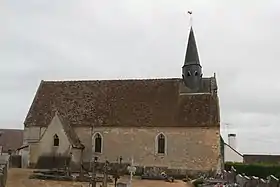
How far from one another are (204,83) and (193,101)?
2060 millimetres

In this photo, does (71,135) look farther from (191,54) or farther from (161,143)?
(191,54)

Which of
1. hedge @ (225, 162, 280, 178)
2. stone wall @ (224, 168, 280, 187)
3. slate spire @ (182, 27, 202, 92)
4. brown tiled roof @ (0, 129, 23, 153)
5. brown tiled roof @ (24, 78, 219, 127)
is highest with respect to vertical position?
slate spire @ (182, 27, 202, 92)

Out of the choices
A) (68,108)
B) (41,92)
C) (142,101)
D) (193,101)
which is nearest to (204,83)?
(193,101)

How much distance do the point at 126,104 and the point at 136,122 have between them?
214cm

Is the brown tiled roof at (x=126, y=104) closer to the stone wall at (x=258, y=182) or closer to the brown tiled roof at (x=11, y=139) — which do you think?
the stone wall at (x=258, y=182)

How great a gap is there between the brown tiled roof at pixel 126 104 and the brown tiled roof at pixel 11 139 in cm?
2119

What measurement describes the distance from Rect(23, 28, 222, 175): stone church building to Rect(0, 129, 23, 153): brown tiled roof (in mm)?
21973

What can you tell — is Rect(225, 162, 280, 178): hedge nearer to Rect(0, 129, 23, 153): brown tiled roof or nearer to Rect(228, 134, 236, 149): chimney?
Rect(228, 134, 236, 149): chimney

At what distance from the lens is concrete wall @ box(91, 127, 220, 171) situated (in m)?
32.2

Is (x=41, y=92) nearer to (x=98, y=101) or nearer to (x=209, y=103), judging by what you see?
(x=98, y=101)

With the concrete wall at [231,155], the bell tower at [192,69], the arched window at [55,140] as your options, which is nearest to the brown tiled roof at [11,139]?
the arched window at [55,140]

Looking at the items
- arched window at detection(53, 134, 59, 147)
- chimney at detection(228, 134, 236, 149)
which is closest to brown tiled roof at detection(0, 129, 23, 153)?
arched window at detection(53, 134, 59, 147)

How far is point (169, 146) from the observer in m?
32.8

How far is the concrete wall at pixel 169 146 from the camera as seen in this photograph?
32250 mm
